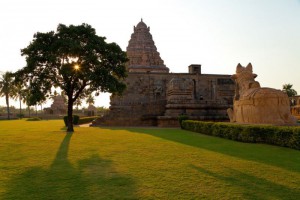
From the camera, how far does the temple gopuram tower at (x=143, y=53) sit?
156 feet

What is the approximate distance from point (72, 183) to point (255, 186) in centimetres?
359

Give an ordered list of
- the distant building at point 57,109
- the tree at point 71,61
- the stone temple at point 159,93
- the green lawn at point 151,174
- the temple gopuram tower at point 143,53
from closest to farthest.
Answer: the green lawn at point 151,174 → the tree at point 71,61 → the stone temple at point 159,93 → the temple gopuram tower at point 143,53 → the distant building at point 57,109

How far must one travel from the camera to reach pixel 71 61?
1811cm

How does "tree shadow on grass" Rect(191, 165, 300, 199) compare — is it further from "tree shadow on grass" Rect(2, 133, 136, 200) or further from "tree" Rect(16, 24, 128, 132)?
"tree" Rect(16, 24, 128, 132)

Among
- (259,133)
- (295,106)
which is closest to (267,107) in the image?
(259,133)

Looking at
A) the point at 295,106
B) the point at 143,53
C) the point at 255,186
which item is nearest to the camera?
the point at 255,186

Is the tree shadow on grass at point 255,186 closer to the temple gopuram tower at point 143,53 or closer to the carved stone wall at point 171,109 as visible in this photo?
the carved stone wall at point 171,109

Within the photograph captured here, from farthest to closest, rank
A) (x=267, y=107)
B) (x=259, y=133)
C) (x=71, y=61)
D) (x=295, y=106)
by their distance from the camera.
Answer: (x=295, y=106)
(x=71, y=61)
(x=267, y=107)
(x=259, y=133)

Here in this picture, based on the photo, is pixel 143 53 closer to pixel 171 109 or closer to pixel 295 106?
pixel 295 106

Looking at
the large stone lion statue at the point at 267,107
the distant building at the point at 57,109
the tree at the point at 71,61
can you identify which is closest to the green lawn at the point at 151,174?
the large stone lion statue at the point at 267,107

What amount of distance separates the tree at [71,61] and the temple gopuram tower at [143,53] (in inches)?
1064

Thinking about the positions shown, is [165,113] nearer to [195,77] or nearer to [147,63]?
[195,77]

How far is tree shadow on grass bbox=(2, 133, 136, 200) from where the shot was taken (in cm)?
456

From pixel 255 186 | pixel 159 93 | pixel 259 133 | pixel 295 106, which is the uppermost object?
pixel 159 93
